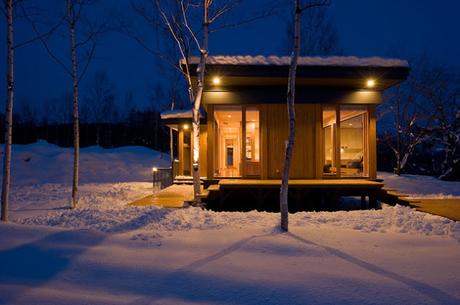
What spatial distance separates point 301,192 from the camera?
9789mm

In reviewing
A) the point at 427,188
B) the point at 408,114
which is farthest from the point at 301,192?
the point at 408,114

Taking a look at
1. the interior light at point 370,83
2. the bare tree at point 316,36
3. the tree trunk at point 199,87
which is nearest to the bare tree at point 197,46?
the tree trunk at point 199,87

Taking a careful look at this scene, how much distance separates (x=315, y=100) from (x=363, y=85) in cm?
157

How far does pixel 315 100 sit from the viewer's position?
1126 cm

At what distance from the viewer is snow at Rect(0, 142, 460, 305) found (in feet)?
10.8

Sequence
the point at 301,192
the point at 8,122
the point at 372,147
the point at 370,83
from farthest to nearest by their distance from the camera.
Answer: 1. the point at 372,147
2. the point at 370,83
3. the point at 301,192
4. the point at 8,122

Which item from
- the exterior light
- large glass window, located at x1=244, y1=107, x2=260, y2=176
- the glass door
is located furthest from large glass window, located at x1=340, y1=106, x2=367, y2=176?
the exterior light

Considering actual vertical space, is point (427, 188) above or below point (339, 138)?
below

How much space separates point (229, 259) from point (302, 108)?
25.9 feet

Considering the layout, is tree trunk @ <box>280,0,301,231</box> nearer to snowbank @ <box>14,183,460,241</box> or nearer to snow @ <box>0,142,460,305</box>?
snow @ <box>0,142,460,305</box>

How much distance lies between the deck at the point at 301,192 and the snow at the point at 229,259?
2396 mm

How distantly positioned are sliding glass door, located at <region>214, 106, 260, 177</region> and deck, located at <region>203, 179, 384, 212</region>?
55.8 inches

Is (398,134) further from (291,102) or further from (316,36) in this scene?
(291,102)

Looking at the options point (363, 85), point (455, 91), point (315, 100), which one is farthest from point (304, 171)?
point (455, 91)
